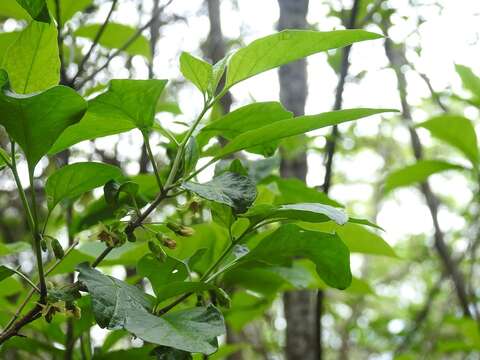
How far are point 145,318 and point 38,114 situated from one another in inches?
8.5

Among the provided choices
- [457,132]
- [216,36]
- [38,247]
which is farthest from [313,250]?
[216,36]

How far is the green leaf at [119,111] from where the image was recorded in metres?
0.63

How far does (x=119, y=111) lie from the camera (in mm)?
658

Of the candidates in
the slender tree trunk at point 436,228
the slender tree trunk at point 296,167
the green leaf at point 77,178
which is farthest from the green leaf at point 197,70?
the slender tree trunk at point 436,228

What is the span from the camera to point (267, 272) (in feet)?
3.19

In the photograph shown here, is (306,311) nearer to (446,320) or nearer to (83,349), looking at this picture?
(446,320)

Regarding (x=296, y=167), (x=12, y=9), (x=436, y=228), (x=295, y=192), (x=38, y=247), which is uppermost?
(x=12, y=9)

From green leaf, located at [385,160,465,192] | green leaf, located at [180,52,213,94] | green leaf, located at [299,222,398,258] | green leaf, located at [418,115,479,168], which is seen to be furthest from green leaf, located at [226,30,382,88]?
green leaf, located at [385,160,465,192]

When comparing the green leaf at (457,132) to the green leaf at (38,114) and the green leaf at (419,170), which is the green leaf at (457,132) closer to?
the green leaf at (419,170)

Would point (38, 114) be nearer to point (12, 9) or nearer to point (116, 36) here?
point (12, 9)

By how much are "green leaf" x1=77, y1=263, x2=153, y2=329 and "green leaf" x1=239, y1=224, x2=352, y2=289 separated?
16 centimetres

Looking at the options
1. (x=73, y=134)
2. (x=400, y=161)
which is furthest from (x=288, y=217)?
(x=400, y=161)

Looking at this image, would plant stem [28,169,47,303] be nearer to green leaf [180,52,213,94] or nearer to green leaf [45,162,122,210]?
green leaf [45,162,122,210]

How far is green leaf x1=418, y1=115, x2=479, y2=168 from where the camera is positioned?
4.04ft
